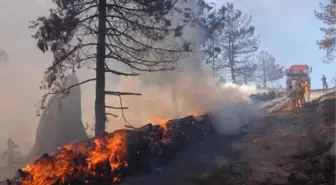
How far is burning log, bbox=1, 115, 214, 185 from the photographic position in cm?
841

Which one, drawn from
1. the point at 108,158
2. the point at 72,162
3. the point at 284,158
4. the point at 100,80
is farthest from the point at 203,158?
the point at 72,162

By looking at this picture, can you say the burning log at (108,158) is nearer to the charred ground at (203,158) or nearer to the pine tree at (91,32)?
the charred ground at (203,158)

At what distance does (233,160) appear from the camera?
11.2 metres

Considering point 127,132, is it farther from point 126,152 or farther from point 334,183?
point 334,183

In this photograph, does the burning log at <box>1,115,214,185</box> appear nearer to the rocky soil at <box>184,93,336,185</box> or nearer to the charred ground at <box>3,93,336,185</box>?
the charred ground at <box>3,93,336,185</box>

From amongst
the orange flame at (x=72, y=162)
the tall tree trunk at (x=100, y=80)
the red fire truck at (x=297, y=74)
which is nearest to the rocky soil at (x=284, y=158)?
the orange flame at (x=72, y=162)

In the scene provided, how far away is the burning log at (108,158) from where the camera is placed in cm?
841

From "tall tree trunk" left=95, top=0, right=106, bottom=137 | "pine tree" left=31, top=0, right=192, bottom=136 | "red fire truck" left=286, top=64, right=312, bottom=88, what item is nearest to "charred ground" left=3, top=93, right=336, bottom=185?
"tall tree trunk" left=95, top=0, right=106, bottom=137

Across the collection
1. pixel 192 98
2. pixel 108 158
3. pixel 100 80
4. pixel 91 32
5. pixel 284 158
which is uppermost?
pixel 91 32

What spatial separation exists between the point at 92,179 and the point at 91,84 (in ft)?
150

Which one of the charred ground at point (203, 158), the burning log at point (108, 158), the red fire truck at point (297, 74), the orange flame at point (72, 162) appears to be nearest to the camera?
the orange flame at point (72, 162)

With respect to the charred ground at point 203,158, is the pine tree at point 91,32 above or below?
above

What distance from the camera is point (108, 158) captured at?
374 inches

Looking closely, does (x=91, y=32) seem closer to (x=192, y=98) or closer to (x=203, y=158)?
(x=203, y=158)
